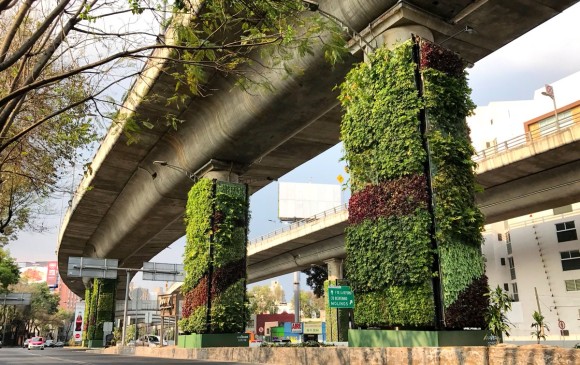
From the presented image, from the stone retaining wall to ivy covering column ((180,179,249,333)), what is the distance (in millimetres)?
3938

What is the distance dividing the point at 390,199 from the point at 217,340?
11156mm

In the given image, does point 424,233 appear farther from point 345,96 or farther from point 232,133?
point 232,133

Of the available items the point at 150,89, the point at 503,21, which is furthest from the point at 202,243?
the point at 503,21

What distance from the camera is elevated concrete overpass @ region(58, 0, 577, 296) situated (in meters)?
11.8

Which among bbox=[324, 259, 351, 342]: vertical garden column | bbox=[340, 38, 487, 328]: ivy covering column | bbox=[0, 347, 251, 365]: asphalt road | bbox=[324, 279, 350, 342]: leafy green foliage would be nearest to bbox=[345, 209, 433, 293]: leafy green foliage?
bbox=[340, 38, 487, 328]: ivy covering column

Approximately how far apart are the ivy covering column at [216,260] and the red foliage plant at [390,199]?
9.22 m

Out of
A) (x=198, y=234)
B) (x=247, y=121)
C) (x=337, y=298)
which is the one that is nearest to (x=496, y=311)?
(x=247, y=121)

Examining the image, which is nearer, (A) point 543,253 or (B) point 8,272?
(A) point 543,253

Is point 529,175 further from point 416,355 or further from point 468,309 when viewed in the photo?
point 416,355

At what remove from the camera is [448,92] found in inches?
430

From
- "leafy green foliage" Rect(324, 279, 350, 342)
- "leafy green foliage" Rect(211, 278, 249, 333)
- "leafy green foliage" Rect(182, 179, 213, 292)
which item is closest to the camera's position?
"leafy green foliage" Rect(211, 278, 249, 333)

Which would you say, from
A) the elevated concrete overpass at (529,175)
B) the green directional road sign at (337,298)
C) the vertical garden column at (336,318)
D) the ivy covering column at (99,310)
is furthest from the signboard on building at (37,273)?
the green directional road sign at (337,298)

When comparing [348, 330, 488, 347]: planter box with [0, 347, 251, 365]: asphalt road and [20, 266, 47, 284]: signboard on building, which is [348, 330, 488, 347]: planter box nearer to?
[0, 347, 251, 365]: asphalt road

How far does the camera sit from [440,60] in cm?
1111
